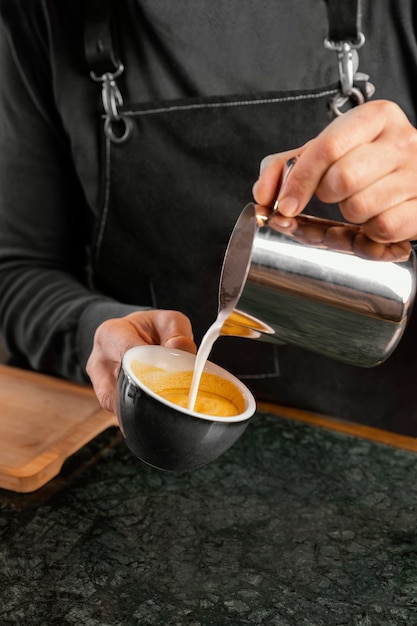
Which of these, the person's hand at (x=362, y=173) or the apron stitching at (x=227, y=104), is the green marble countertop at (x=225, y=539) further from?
the apron stitching at (x=227, y=104)

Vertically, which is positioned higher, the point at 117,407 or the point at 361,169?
the point at 361,169

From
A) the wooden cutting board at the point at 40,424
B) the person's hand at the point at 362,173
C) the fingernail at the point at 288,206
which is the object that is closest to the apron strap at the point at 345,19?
the person's hand at the point at 362,173

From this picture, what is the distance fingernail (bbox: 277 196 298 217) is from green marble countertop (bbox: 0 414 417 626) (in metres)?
0.40

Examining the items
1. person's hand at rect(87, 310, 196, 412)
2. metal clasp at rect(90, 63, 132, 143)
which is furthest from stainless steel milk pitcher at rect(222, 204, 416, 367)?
metal clasp at rect(90, 63, 132, 143)

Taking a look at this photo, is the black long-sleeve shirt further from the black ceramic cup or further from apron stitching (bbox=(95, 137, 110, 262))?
the black ceramic cup

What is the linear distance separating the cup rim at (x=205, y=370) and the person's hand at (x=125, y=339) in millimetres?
75

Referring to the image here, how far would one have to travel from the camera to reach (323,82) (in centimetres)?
122

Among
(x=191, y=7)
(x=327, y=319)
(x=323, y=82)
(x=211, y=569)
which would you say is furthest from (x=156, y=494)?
(x=191, y=7)

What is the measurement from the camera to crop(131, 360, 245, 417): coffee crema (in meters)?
0.93

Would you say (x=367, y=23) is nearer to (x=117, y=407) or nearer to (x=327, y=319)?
(x=327, y=319)

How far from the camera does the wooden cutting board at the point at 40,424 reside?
3.44 ft

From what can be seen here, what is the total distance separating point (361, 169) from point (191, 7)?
24.4 inches

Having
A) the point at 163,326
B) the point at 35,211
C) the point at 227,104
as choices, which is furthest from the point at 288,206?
the point at 35,211

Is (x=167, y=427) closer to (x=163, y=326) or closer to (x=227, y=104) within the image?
(x=163, y=326)
